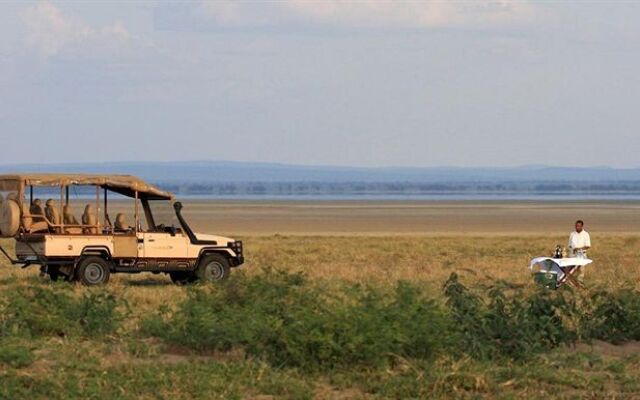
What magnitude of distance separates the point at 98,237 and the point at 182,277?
2.26 meters

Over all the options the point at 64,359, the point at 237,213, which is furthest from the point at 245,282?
the point at 237,213

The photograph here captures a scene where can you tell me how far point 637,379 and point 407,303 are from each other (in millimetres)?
2505

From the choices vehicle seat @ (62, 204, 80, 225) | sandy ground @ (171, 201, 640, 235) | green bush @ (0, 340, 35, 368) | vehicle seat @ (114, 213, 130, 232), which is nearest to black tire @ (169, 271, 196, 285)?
vehicle seat @ (114, 213, 130, 232)

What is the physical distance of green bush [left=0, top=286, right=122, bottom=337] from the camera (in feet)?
50.6

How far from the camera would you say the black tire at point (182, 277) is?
2581 centimetres

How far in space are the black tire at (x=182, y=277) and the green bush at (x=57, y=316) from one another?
30.6 feet

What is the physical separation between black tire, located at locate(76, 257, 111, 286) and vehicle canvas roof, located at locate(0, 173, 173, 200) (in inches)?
53.8

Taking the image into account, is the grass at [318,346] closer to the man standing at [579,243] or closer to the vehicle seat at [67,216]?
the man standing at [579,243]

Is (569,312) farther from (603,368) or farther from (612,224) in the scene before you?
(612,224)

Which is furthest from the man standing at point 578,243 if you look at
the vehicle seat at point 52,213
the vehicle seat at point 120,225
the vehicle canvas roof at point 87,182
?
the vehicle seat at point 52,213

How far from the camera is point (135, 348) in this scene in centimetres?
1442

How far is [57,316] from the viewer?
15711 millimetres

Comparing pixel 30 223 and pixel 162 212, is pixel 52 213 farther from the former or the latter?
pixel 162 212

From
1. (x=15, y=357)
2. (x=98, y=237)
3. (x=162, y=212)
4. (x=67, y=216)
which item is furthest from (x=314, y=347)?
(x=162, y=212)
